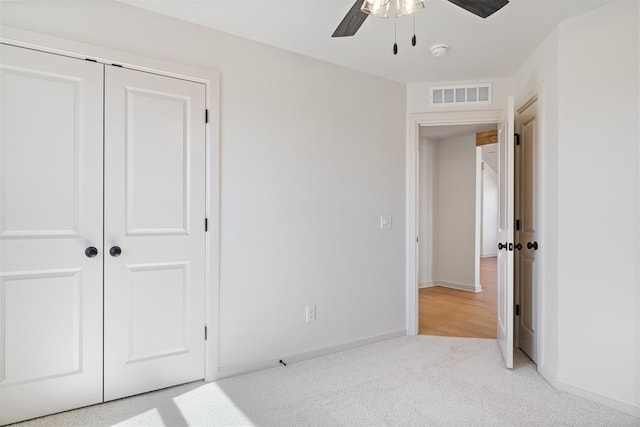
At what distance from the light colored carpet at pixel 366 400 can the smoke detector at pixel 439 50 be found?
2.41 metres

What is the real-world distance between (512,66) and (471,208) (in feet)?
9.51

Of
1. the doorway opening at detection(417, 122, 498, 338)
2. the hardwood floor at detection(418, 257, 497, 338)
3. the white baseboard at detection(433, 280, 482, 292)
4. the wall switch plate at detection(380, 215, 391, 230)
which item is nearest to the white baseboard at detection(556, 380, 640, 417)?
the hardwood floor at detection(418, 257, 497, 338)

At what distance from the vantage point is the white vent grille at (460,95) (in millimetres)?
3680

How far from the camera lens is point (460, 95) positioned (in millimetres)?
3721

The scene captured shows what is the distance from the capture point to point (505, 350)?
9.99ft

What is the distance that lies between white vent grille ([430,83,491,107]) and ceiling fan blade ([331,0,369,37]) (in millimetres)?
1900

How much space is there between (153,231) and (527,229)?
114 inches

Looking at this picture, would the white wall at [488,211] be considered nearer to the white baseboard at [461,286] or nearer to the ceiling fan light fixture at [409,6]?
the white baseboard at [461,286]

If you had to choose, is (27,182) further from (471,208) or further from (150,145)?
(471,208)

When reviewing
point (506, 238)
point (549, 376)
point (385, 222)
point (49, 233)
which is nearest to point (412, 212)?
point (385, 222)

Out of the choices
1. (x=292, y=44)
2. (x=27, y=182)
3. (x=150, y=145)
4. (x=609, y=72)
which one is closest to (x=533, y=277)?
(x=609, y=72)

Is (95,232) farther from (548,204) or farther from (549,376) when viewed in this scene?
(549,376)

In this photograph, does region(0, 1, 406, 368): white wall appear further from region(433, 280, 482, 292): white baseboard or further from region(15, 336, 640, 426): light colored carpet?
region(433, 280, 482, 292): white baseboard

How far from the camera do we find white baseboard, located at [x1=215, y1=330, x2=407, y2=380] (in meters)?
2.78
